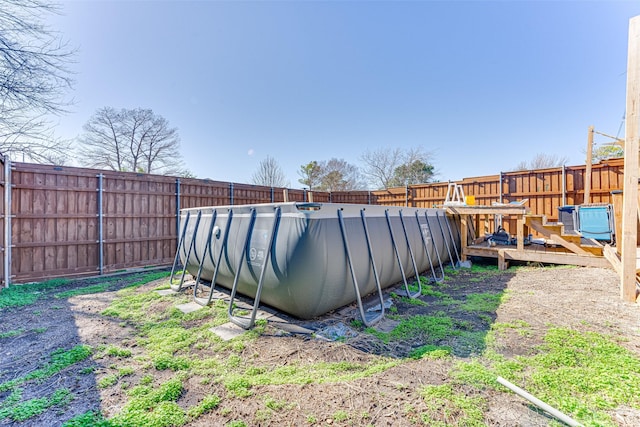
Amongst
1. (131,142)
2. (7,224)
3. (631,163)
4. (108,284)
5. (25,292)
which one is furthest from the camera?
(131,142)

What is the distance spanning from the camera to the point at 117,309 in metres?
3.33

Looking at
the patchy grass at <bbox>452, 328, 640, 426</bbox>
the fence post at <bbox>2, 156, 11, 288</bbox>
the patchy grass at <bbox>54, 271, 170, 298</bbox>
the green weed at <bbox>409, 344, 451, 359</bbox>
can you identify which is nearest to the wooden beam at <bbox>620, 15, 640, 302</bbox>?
the patchy grass at <bbox>452, 328, 640, 426</bbox>

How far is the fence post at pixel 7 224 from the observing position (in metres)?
4.61

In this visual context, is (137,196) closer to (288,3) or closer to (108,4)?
(108,4)

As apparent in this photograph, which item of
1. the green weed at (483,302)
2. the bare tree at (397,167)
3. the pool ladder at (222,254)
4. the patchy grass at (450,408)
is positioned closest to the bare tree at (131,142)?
the bare tree at (397,167)

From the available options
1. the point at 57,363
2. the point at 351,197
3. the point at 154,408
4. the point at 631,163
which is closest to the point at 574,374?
the point at 154,408

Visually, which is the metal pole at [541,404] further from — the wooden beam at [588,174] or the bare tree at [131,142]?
the bare tree at [131,142]

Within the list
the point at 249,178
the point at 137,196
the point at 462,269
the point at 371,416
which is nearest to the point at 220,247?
the point at 371,416

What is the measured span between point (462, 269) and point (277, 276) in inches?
194

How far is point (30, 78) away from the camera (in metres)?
5.78

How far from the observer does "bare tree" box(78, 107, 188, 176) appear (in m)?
14.3

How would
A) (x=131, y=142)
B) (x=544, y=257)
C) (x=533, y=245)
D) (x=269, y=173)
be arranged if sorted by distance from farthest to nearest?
1. (x=269, y=173)
2. (x=131, y=142)
3. (x=533, y=245)
4. (x=544, y=257)

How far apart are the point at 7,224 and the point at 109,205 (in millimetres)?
1556

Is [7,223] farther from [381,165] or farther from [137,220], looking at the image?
[381,165]
